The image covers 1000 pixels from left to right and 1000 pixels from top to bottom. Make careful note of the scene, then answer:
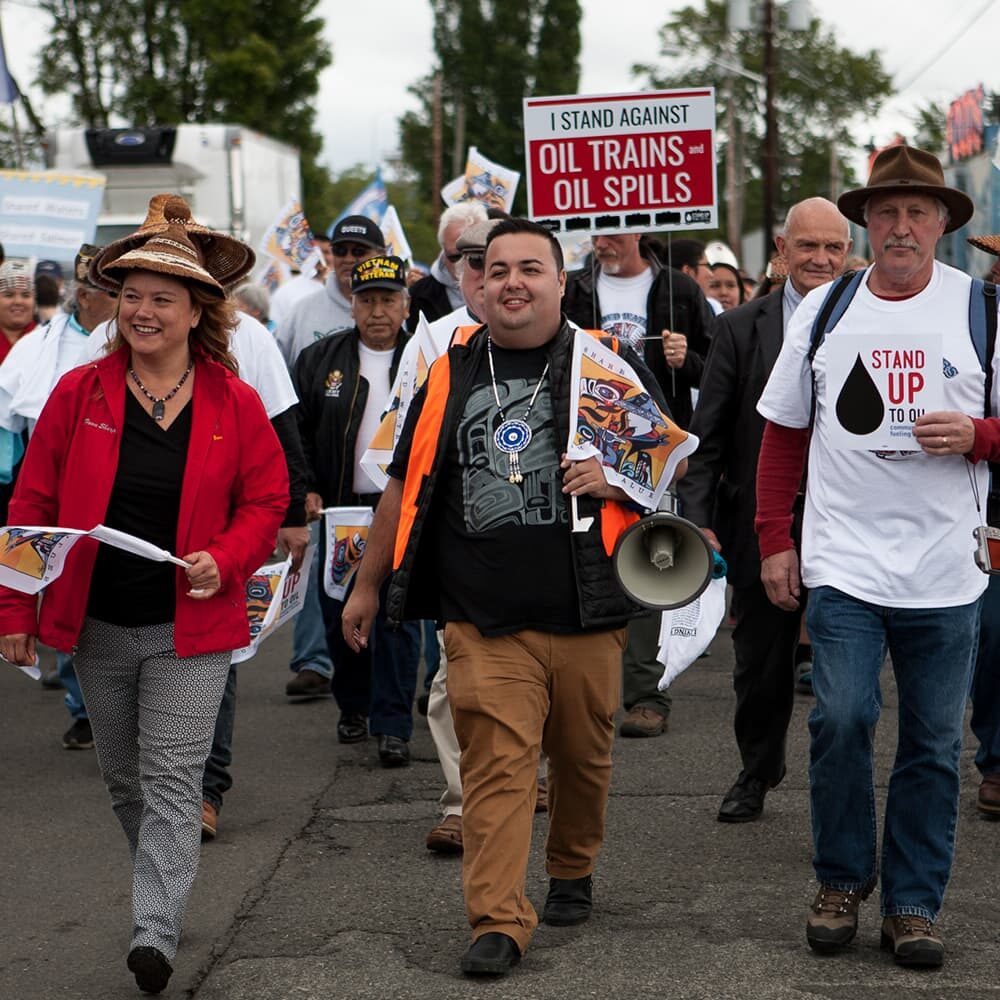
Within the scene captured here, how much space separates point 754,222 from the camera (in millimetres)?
84875

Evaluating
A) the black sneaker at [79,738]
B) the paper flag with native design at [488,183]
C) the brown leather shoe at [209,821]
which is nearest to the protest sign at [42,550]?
the brown leather shoe at [209,821]

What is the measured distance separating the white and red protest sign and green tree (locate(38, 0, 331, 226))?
114ft

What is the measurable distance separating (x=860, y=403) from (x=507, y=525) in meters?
1.03

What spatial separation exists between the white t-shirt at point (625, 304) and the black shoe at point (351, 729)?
2.11m

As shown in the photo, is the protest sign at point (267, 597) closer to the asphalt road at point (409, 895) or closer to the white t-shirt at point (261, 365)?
the white t-shirt at point (261, 365)

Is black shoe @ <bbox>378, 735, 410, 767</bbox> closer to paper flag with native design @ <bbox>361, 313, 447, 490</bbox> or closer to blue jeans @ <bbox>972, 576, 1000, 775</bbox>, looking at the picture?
paper flag with native design @ <bbox>361, 313, 447, 490</bbox>

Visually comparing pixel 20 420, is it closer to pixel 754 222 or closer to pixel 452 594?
pixel 452 594

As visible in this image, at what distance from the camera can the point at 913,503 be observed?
5102 mm

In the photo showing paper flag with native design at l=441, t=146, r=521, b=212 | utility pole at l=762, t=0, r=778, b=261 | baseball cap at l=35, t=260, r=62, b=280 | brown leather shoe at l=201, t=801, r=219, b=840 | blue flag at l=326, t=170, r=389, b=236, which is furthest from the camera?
utility pole at l=762, t=0, r=778, b=261

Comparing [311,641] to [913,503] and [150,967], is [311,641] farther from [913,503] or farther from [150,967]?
[913,503]

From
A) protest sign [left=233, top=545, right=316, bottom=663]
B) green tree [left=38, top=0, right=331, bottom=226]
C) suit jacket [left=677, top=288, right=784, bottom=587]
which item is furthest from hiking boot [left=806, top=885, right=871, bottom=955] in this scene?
green tree [left=38, top=0, right=331, bottom=226]

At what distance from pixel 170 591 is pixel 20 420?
407 cm

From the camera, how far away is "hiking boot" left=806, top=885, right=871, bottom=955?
516 centimetres

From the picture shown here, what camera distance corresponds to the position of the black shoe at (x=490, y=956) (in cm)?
502
